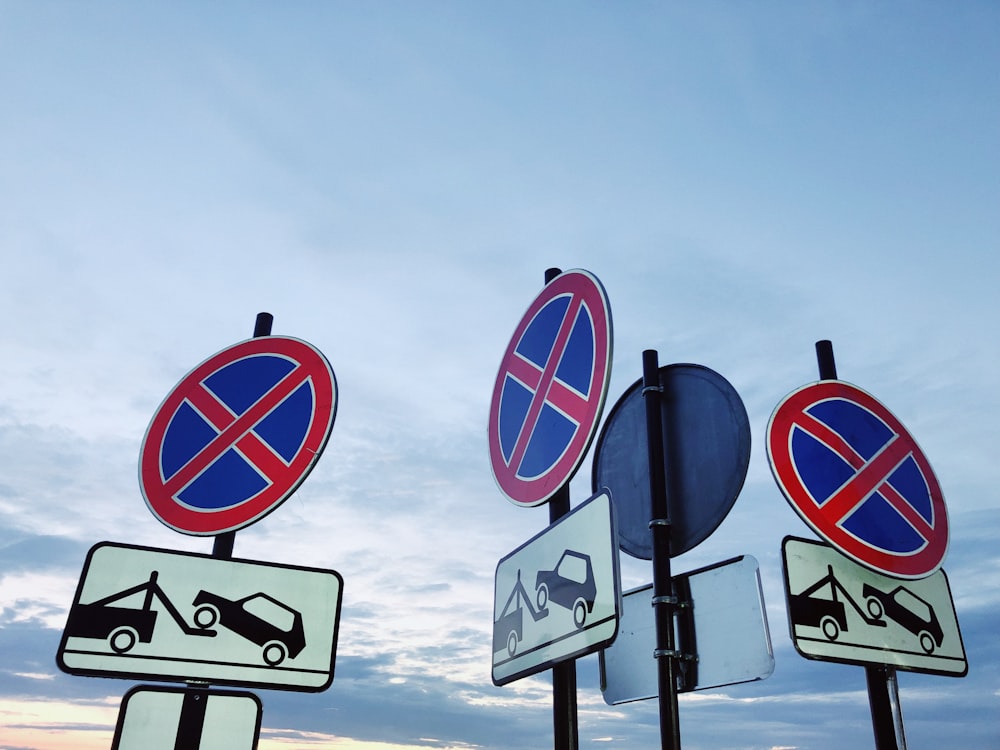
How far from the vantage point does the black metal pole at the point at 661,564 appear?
290cm

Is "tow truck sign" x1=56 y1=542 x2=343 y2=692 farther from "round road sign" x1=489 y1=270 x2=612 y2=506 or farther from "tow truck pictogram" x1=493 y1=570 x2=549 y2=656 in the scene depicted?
"round road sign" x1=489 y1=270 x2=612 y2=506

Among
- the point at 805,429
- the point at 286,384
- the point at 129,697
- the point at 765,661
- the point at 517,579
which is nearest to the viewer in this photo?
the point at 129,697

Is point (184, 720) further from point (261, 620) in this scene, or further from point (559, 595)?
point (559, 595)

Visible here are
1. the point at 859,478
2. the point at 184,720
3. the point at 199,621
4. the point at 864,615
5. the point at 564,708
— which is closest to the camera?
the point at 184,720

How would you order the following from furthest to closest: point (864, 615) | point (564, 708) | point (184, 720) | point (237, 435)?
point (864, 615), point (237, 435), point (564, 708), point (184, 720)

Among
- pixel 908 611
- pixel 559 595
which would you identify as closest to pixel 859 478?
pixel 908 611

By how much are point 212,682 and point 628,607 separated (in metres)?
1.77

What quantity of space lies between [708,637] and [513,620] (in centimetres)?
74

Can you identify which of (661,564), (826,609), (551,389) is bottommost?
(826,609)

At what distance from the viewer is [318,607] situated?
9.02 feet

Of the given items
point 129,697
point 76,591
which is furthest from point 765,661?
point 76,591

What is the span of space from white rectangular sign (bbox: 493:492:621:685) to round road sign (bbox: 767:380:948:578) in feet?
3.49

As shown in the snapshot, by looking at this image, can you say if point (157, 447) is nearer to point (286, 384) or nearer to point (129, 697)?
point (286, 384)

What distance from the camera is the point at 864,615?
3.27 metres
